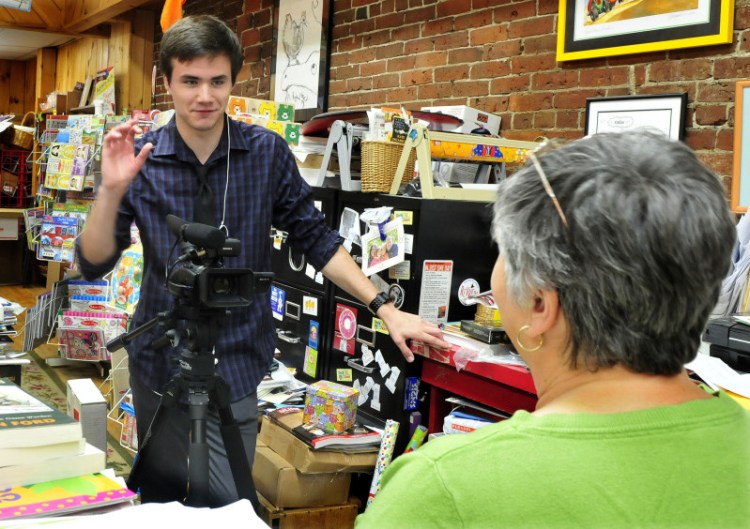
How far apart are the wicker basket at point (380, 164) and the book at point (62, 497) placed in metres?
1.68

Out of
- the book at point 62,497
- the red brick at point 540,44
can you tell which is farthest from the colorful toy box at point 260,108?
the book at point 62,497

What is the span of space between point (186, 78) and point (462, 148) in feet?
3.51

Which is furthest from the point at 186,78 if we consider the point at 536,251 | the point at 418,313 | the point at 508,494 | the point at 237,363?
the point at 508,494

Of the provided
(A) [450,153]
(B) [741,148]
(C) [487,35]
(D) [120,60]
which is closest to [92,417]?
(A) [450,153]

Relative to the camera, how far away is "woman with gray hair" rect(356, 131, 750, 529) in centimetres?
74

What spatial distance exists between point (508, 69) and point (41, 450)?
113 inches

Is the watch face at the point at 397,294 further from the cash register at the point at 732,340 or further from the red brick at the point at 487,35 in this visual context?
the red brick at the point at 487,35

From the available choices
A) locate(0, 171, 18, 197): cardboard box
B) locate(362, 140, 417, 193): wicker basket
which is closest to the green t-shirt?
locate(362, 140, 417, 193): wicker basket

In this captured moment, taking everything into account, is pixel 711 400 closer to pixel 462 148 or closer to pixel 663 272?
pixel 663 272

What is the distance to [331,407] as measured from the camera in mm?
Result: 2607

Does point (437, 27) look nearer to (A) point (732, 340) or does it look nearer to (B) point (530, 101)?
(B) point (530, 101)

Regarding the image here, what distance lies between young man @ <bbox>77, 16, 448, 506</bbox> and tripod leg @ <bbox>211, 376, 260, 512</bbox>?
0.17 meters

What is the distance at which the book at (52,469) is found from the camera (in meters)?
1.04

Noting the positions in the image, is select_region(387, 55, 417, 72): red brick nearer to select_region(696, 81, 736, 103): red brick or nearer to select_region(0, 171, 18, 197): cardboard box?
select_region(696, 81, 736, 103): red brick
